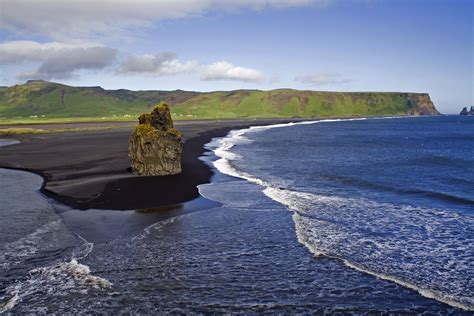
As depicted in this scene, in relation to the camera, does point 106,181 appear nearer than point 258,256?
No

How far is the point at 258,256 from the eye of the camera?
65.9ft

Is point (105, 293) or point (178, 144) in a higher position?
point (178, 144)

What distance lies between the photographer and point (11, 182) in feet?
129

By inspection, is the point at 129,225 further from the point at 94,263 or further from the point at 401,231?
the point at 401,231

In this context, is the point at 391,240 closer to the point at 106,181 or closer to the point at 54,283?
the point at 54,283

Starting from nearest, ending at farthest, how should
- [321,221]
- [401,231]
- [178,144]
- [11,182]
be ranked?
[401,231]
[321,221]
[11,182]
[178,144]

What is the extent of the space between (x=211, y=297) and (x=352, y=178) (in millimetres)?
30854

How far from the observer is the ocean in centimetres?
1521

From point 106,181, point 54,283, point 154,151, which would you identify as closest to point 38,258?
point 54,283

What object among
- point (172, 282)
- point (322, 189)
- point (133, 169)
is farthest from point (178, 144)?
point (172, 282)

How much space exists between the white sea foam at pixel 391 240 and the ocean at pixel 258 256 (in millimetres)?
72

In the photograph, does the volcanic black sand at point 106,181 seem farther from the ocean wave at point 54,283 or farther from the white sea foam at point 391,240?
the ocean wave at point 54,283

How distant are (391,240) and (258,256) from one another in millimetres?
7708

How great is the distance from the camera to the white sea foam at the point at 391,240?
56.2 feet
